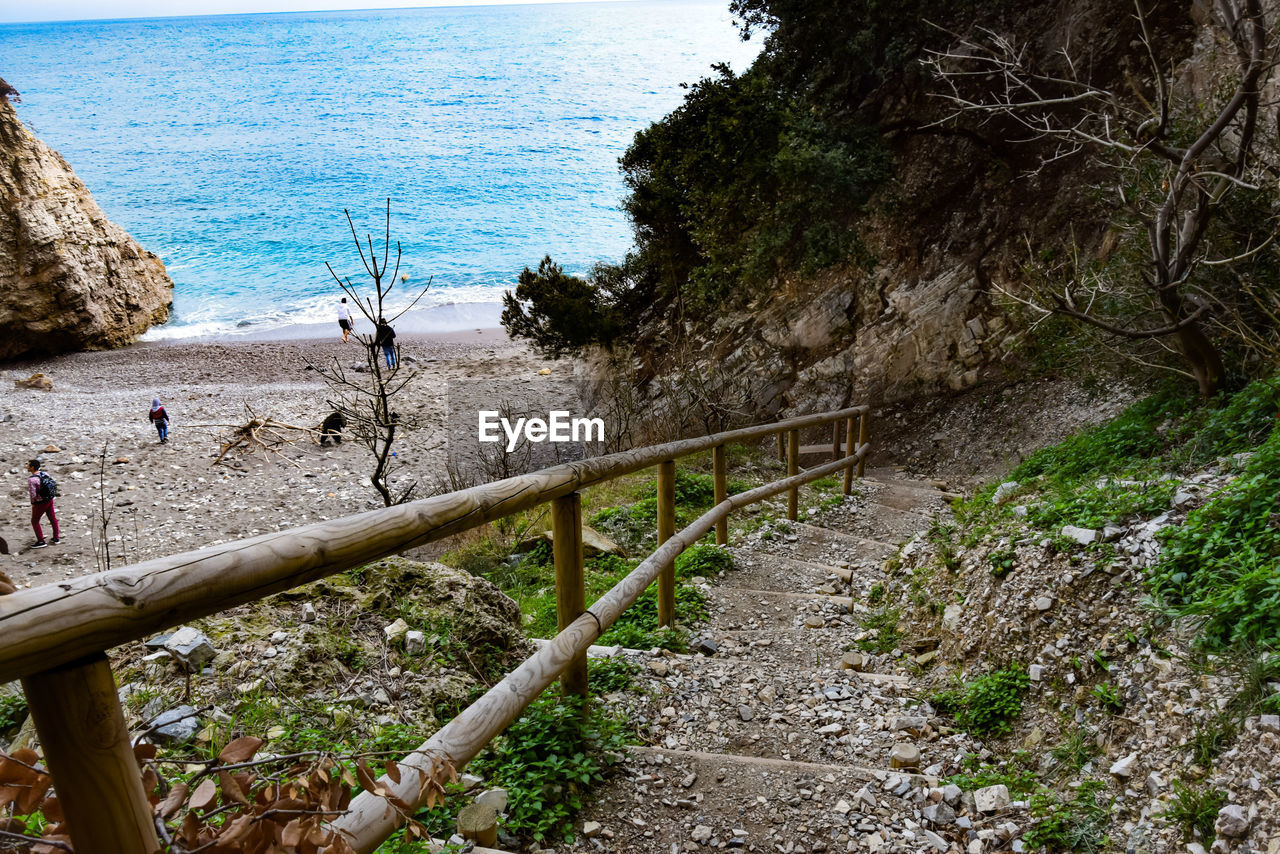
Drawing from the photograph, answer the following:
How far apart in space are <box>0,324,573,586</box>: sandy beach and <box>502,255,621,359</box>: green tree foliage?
286cm

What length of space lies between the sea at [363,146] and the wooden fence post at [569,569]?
1404 cm

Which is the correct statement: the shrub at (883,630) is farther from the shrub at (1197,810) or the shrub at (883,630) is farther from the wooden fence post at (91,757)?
the wooden fence post at (91,757)

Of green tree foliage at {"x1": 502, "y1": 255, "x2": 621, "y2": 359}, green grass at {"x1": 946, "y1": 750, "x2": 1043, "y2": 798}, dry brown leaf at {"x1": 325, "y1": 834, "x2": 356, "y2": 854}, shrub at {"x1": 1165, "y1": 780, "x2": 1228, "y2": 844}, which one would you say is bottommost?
green grass at {"x1": 946, "y1": 750, "x2": 1043, "y2": 798}

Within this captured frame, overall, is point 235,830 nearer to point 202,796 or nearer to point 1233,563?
point 202,796

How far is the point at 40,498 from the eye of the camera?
10914mm

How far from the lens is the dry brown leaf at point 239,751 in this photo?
107 centimetres

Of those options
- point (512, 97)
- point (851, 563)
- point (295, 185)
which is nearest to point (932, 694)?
point (851, 563)

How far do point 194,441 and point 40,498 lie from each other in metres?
5.14

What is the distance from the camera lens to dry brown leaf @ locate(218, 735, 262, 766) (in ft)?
3.52

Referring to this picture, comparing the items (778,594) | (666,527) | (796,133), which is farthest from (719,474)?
(796,133)

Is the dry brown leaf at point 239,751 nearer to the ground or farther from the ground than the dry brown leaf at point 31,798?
nearer to the ground

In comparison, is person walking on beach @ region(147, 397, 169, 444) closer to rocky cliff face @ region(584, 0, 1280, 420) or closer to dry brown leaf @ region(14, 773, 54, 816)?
rocky cliff face @ region(584, 0, 1280, 420)

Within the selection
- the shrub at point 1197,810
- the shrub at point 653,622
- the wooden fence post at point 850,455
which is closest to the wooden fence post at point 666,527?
the shrub at point 653,622

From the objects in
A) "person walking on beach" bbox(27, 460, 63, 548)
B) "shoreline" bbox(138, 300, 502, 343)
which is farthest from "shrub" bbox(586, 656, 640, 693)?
"shoreline" bbox(138, 300, 502, 343)
